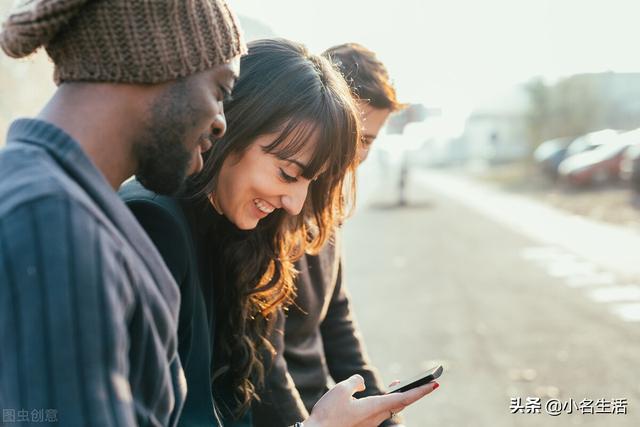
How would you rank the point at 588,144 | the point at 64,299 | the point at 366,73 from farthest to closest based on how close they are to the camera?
the point at 588,144
the point at 366,73
the point at 64,299

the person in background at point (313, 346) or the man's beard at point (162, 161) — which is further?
the person in background at point (313, 346)

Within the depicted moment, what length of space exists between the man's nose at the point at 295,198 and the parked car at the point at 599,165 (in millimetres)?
21674

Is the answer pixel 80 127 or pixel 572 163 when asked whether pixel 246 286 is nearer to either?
pixel 80 127

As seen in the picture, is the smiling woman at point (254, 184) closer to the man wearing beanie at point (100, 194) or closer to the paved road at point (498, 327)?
the man wearing beanie at point (100, 194)

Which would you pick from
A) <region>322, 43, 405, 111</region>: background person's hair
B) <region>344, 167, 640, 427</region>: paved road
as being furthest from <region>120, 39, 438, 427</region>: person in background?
<region>344, 167, 640, 427</region>: paved road

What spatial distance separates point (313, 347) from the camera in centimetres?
253

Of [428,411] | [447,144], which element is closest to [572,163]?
[428,411]

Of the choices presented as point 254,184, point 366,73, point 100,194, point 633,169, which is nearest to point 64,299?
point 100,194

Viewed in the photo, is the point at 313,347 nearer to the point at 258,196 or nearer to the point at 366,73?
the point at 258,196

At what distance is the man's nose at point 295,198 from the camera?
7.18 ft

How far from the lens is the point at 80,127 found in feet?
4.16

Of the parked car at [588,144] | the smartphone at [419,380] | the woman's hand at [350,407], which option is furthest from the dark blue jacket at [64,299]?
the parked car at [588,144]

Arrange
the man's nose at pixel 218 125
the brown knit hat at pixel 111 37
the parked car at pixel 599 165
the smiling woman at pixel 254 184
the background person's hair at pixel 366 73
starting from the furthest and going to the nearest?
the parked car at pixel 599 165, the background person's hair at pixel 366 73, the smiling woman at pixel 254 184, the man's nose at pixel 218 125, the brown knit hat at pixel 111 37

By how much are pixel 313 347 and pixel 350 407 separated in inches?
18.4
